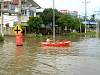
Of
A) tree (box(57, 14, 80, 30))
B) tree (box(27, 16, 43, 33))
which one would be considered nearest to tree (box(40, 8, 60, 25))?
tree (box(57, 14, 80, 30))

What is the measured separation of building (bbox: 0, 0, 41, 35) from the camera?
75438 millimetres

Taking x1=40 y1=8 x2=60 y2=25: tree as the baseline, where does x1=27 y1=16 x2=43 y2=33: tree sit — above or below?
below

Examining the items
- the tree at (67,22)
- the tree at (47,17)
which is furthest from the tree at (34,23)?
the tree at (67,22)

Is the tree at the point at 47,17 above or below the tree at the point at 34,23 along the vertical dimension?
above

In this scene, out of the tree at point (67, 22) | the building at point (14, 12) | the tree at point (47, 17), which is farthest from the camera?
the tree at point (67, 22)

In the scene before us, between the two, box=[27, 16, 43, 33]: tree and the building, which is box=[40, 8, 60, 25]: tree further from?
box=[27, 16, 43, 33]: tree

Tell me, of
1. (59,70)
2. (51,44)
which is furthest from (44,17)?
(59,70)

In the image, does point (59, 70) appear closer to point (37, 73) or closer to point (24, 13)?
point (37, 73)

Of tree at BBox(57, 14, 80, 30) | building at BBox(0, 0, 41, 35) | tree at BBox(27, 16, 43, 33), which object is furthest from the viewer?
tree at BBox(57, 14, 80, 30)

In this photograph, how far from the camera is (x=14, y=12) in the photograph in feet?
260

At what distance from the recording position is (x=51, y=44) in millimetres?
34062

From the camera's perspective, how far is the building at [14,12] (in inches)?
2970

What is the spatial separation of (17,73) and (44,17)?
68734 millimetres

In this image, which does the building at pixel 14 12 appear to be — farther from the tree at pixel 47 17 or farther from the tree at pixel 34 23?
the tree at pixel 47 17
